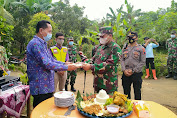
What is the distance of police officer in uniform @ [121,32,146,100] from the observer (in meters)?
3.55

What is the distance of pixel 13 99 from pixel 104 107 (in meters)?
1.22

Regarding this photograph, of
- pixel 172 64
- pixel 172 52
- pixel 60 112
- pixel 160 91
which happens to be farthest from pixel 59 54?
pixel 172 64

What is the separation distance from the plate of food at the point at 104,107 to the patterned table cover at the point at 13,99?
0.92 meters

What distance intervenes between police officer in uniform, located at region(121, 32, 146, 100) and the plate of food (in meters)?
1.85

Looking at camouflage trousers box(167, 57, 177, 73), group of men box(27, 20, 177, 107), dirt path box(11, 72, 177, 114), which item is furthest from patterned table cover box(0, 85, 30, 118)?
camouflage trousers box(167, 57, 177, 73)

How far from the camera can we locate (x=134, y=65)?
3602mm

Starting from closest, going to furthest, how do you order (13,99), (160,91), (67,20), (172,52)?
1. (13,99)
2. (160,91)
3. (172,52)
4. (67,20)

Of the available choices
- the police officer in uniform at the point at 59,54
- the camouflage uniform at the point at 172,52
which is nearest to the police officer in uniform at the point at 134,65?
the police officer in uniform at the point at 59,54

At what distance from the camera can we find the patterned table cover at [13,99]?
1.89 metres

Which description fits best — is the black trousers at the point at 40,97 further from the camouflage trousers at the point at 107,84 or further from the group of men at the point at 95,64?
the camouflage trousers at the point at 107,84

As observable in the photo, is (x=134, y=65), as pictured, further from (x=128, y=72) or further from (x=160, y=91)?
(x=160, y=91)

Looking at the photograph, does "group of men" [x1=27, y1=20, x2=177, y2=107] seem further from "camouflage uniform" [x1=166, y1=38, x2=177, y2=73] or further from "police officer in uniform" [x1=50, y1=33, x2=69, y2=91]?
"camouflage uniform" [x1=166, y1=38, x2=177, y2=73]

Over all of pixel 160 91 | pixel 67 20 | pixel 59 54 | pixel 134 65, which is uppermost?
pixel 67 20

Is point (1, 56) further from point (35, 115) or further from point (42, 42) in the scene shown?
point (35, 115)
